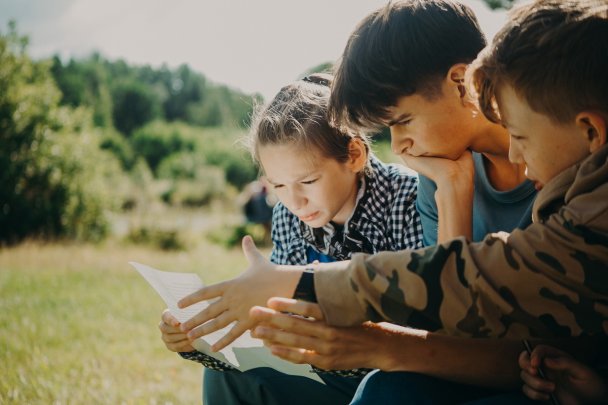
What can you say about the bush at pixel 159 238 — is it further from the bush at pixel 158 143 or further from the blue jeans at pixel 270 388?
the bush at pixel 158 143

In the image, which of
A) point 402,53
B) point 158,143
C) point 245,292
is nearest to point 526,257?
point 245,292

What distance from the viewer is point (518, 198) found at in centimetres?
215

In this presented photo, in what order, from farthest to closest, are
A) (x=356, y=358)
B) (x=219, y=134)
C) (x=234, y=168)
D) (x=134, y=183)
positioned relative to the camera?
(x=219, y=134)
(x=234, y=168)
(x=134, y=183)
(x=356, y=358)

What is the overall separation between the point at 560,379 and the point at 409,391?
0.40m

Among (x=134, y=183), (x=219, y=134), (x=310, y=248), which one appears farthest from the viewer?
(x=219, y=134)

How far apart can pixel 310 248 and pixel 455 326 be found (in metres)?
1.37

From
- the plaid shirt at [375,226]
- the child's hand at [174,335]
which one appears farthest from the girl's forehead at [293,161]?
the child's hand at [174,335]

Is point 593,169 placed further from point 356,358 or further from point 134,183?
point 134,183

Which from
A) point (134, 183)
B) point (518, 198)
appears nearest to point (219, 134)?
point (134, 183)

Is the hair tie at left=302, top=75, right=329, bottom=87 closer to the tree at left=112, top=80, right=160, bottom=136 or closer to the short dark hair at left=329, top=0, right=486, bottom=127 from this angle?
the short dark hair at left=329, top=0, right=486, bottom=127

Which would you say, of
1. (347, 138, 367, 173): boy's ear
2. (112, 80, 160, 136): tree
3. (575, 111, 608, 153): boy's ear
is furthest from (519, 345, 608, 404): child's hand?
(112, 80, 160, 136): tree

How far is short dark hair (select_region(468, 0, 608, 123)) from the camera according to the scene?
149cm

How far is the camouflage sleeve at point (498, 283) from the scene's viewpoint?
53.5 inches

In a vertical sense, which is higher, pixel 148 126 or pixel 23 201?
pixel 23 201
